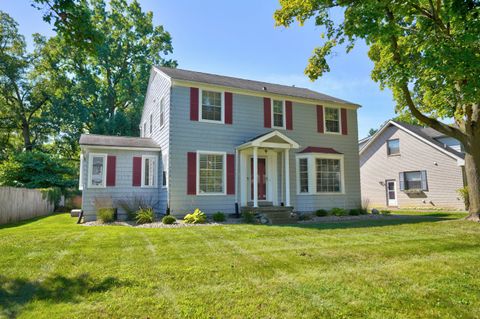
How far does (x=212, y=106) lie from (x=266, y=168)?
3.57 meters

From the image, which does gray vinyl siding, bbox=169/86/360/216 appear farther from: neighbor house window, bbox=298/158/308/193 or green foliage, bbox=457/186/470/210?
green foliage, bbox=457/186/470/210

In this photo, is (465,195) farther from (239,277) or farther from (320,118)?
(239,277)

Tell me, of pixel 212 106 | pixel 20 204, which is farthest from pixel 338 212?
pixel 20 204

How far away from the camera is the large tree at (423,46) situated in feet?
28.0

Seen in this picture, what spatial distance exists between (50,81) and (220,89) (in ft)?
68.2

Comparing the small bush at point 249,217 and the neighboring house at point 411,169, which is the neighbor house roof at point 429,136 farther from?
the small bush at point 249,217

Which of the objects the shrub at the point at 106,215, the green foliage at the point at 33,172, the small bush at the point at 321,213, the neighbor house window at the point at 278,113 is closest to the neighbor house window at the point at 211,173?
the neighbor house window at the point at 278,113

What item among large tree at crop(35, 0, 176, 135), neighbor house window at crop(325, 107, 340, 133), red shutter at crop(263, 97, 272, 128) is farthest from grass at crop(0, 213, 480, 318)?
large tree at crop(35, 0, 176, 135)

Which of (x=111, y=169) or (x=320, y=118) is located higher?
(x=320, y=118)

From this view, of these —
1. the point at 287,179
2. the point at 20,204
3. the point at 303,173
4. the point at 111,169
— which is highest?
the point at 111,169

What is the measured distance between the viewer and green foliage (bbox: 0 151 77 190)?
814 inches

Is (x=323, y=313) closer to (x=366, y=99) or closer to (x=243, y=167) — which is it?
(x=243, y=167)

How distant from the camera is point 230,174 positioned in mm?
13125

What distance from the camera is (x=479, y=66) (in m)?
8.31
